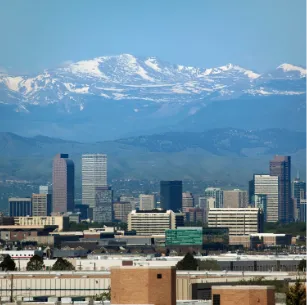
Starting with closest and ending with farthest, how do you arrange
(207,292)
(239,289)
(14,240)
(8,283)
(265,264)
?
(239,289) → (207,292) → (8,283) → (265,264) → (14,240)

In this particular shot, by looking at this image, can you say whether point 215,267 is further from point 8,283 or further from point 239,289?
point 239,289

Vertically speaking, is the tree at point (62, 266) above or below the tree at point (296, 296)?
above

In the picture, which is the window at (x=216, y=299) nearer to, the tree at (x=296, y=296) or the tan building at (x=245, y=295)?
the tan building at (x=245, y=295)

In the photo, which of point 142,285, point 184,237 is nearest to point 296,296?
point 142,285

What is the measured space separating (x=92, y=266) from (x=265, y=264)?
10837 mm

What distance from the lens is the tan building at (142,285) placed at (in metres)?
30.3

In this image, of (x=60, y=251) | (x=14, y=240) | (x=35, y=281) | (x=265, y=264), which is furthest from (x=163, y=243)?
(x=35, y=281)

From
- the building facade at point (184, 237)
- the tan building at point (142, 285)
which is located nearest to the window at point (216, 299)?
the tan building at point (142, 285)

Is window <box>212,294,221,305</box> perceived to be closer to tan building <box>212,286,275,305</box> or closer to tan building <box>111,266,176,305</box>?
tan building <box>212,286,275,305</box>

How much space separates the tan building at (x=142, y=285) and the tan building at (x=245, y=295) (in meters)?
1.34

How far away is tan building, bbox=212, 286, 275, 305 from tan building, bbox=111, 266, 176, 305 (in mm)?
1335

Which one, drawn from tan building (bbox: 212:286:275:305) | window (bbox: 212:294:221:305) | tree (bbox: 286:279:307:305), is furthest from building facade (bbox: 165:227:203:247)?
tan building (bbox: 212:286:275:305)

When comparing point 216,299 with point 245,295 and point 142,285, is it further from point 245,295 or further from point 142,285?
point 142,285

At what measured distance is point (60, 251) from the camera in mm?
136625
